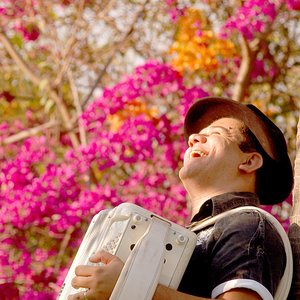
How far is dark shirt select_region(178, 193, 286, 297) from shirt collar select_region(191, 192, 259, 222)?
0.25ft

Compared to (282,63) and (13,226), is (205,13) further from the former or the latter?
(13,226)

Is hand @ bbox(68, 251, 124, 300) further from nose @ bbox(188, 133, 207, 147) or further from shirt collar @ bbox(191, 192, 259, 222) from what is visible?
nose @ bbox(188, 133, 207, 147)

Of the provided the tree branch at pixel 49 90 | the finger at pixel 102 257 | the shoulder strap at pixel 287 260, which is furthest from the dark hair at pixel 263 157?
the tree branch at pixel 49 90

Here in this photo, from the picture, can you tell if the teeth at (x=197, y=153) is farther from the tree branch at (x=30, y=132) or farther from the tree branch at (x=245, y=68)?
the tree branch at (x=30, y=132)

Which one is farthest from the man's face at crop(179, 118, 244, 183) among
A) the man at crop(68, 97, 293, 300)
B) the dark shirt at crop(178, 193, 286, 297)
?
the dark shirt at crop(178, 193, 286, 297)

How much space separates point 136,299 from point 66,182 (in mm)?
3515

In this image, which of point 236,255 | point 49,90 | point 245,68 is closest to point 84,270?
point 236,255

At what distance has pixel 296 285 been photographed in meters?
A: 2.45

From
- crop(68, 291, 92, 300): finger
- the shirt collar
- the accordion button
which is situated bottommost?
crop(68, 291, 92, 300): finger

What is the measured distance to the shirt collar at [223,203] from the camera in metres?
2.49

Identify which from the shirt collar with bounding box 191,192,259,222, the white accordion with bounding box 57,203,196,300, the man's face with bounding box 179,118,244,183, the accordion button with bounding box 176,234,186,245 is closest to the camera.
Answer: the white accordion with bounding box 57,203,196,300

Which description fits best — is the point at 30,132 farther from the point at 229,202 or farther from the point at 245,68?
the point at 229,202

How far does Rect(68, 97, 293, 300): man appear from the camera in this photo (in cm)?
222

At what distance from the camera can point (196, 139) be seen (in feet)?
8.84
